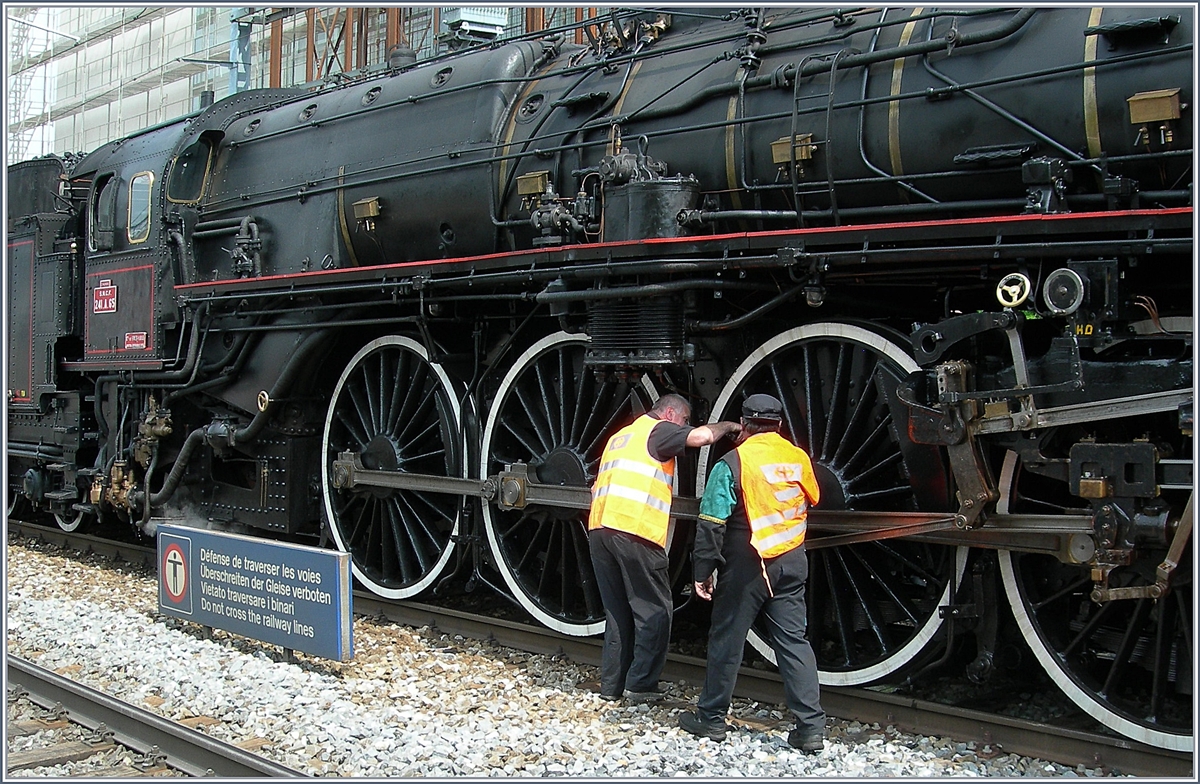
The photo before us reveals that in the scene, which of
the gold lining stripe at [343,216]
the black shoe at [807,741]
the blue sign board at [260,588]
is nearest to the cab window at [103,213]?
the gold lining stripe at [343,216]

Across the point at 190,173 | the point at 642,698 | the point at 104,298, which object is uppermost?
the point at 190,173

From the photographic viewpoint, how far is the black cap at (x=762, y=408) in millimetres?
4883

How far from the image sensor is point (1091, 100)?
4.37 metres

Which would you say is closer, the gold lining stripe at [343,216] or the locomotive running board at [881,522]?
the locomotive running board at [881,522]

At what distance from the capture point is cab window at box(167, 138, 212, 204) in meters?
8.72

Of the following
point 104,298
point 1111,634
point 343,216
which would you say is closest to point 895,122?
point 1111,634

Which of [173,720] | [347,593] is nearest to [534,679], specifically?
[347,593]

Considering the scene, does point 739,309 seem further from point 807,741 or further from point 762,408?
point 807,741

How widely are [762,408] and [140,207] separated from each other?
6195mm

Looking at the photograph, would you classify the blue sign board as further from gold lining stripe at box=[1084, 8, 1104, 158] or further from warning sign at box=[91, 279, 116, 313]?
gold lining stripe at box=[1084, 8, 1104, 158]

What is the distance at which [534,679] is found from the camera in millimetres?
5887

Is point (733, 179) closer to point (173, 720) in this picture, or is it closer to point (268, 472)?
point (173, 720)

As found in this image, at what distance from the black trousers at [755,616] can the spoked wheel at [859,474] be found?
55 cm

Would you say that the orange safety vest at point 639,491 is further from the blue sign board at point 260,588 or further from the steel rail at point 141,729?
the steel rail at point 141,729
